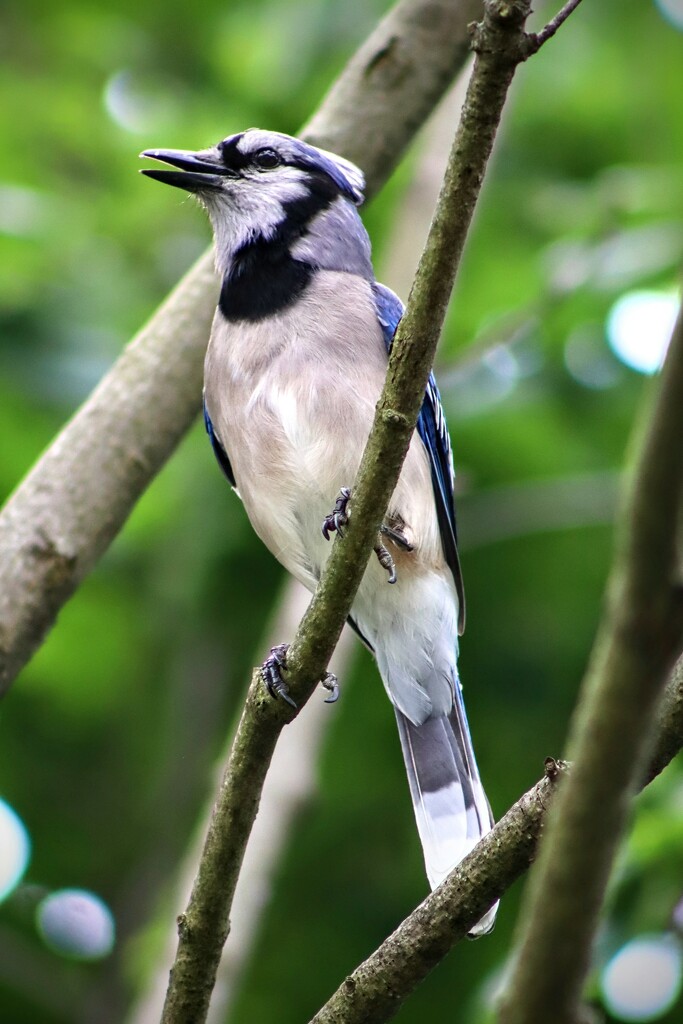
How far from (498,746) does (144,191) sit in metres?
3.49

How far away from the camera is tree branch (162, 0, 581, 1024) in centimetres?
216

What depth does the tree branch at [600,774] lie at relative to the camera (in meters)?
1.48

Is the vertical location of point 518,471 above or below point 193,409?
above

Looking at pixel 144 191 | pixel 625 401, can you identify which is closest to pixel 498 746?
pixel 625 401

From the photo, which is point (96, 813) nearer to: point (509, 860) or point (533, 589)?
point (533, 589)

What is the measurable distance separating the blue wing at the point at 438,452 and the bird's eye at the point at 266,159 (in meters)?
0.70

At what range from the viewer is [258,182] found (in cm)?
445

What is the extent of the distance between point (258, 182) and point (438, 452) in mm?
1196

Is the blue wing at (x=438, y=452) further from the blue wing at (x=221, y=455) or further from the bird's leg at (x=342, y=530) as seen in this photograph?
the blue wing at (x=221, y=455)

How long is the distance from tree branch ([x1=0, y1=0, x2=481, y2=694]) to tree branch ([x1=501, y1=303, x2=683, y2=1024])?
81.0 inches

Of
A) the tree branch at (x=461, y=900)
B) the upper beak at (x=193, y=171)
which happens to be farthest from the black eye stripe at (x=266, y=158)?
the tree branch at (x=461, y=900)

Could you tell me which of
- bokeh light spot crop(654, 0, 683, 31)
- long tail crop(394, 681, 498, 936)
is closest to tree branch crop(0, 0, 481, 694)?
long tail crop(394, 681, 498, 936)

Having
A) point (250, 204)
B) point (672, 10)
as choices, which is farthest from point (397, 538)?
point (672, 10)

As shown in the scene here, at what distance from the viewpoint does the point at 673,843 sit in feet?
11.8
